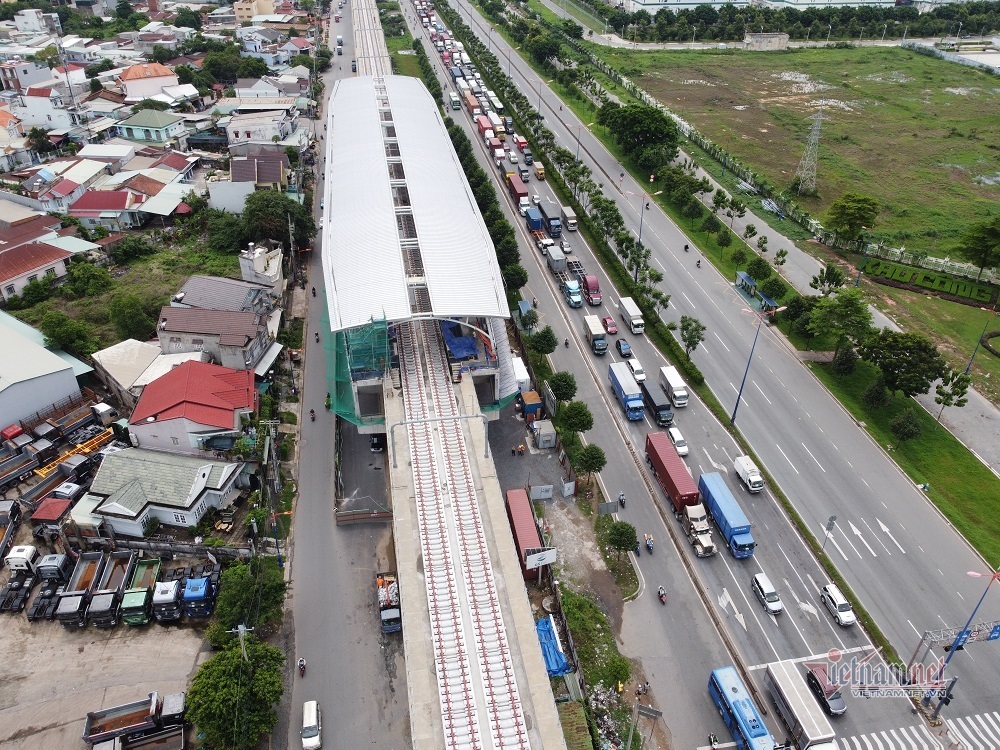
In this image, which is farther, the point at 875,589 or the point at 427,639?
the point at 875,589

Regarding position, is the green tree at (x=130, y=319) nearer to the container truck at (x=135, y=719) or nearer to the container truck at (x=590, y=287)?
the container truck at (x=135, y=719)

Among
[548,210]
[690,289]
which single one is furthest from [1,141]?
[690,289]

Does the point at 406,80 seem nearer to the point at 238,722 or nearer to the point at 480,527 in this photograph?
the point at 480,527

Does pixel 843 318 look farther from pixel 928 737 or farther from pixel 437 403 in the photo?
pixel 437 403

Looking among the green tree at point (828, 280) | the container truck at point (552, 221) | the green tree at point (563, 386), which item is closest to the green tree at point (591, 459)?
the green tree at point (563, 386)

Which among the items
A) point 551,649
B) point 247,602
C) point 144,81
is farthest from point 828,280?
point 144,81

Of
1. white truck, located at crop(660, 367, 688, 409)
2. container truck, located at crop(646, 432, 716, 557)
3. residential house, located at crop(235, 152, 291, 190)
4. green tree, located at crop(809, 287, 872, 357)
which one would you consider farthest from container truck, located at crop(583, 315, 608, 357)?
residential house, located at crop(235, 152, 291, 190)

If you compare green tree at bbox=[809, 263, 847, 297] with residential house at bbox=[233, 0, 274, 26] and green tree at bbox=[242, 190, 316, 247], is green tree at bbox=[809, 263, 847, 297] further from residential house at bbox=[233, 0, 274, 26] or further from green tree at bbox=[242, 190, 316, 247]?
residential house at bbox=[233, 0, 274, 26]
